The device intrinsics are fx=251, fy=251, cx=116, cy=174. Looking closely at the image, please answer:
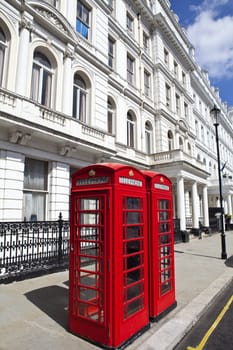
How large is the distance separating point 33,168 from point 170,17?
22.2 meters

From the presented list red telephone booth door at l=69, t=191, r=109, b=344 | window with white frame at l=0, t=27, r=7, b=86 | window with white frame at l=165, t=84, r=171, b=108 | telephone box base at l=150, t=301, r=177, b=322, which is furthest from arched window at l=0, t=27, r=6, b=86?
window with white frame at l=165, t=84, r=171, b=108

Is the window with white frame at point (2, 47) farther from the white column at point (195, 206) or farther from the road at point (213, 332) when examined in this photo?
the white column at point (195, 206)

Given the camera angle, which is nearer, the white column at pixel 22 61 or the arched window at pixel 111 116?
the white column at pixel 22 61

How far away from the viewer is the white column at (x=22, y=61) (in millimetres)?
9664

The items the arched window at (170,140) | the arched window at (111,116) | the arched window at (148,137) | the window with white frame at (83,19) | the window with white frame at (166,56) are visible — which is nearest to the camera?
the window with white frame at (83,19)

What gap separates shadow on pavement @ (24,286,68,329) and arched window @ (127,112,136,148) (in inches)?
530

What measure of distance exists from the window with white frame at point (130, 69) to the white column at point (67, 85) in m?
7.62

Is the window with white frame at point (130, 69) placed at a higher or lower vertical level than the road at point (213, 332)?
higher

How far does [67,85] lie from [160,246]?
972 centimetres

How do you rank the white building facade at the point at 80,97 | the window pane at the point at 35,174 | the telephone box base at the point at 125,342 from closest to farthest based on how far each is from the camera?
the telephone box base at the point at 125,342, the white building facade at the point at 80,97, the window pane at the point at 35,174

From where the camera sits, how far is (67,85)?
12.0m

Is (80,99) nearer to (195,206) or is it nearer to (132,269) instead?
(132,269)

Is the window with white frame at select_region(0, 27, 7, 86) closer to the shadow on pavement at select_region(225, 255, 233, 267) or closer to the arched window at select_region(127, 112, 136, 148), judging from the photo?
the arched window at select_region(127, 112, 136, 148)

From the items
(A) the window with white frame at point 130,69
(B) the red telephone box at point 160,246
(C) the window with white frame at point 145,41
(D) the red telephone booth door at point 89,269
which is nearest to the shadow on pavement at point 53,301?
(D) the red telephone booth door at point 89,269
